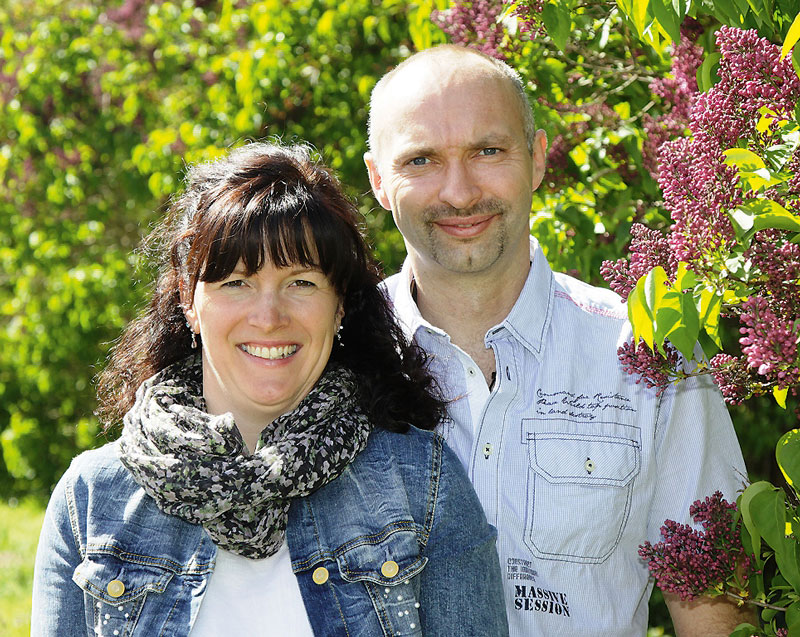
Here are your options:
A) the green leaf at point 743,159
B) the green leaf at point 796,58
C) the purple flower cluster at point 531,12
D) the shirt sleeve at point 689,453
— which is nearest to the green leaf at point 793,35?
the green leaf at point 796,58

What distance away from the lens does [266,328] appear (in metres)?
2.29

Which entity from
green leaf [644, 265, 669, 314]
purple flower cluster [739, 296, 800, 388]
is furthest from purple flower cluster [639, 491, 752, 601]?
green leaf [644, 265, 669, 314]

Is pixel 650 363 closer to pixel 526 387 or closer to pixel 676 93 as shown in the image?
pixel 526 387

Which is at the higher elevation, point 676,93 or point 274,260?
point 676,93

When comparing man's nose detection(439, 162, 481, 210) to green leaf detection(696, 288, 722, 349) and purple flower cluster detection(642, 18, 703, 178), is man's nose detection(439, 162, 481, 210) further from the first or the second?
green leaf detection(696, 288, 722, 349)

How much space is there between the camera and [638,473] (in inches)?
100

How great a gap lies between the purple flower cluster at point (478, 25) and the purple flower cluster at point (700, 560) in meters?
1.49

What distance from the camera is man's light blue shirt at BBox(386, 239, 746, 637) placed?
2.51 m

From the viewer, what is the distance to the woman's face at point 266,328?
232 cm

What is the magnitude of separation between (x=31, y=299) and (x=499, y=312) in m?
5.40

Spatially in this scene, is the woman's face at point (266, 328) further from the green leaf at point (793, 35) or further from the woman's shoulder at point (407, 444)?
the green leaf at point (793, 35)

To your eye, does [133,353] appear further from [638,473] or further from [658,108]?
[658,108]

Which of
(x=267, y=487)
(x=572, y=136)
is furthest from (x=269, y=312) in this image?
(x=572, y=136)

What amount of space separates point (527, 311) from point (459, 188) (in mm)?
369
